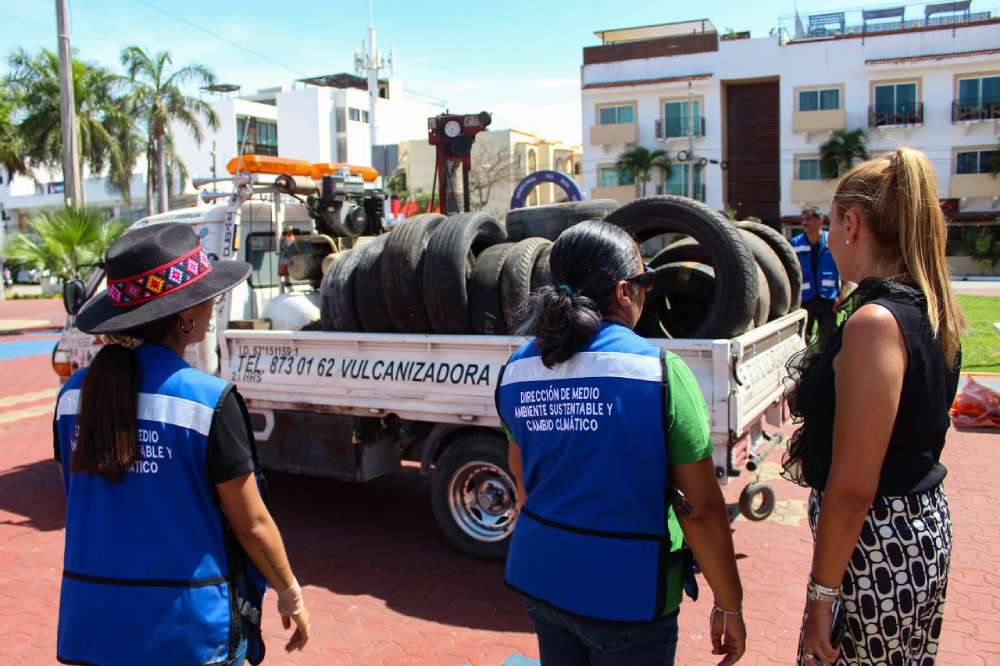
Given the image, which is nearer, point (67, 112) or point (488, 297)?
point (488, 297)

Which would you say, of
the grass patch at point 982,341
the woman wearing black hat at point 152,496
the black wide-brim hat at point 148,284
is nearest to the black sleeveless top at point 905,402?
the woman wearing black hat at point 152,496

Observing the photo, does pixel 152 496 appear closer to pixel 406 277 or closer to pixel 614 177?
pixel 406 277

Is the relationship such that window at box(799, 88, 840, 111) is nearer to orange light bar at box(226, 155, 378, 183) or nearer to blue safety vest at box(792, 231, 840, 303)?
blue safety vest at box(792, 231, 840, 303)

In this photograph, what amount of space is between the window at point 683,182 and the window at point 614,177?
6.44ft

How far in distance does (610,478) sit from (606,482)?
0.6 inches

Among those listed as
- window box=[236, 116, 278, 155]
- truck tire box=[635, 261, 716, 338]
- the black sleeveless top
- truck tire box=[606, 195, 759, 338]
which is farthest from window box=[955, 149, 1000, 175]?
the black sleeveless top

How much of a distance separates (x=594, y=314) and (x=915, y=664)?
4.02ft

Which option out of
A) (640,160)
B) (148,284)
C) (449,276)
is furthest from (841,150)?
(148,284)

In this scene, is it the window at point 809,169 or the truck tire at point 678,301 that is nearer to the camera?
the truck tire at point 678,301

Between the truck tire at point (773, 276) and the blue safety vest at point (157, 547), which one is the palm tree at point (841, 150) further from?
the blue safety vest at point (157, 547)

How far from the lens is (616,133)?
43062mm

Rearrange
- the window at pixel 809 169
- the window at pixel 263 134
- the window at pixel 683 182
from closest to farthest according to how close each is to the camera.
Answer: the window at pixel 809 169 < the window at pixel 683 182 < the window at pixel 263 134

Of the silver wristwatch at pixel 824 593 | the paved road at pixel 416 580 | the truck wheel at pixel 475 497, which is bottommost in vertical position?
the paved road at pixel 416 580

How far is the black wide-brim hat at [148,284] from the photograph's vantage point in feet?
7.37
